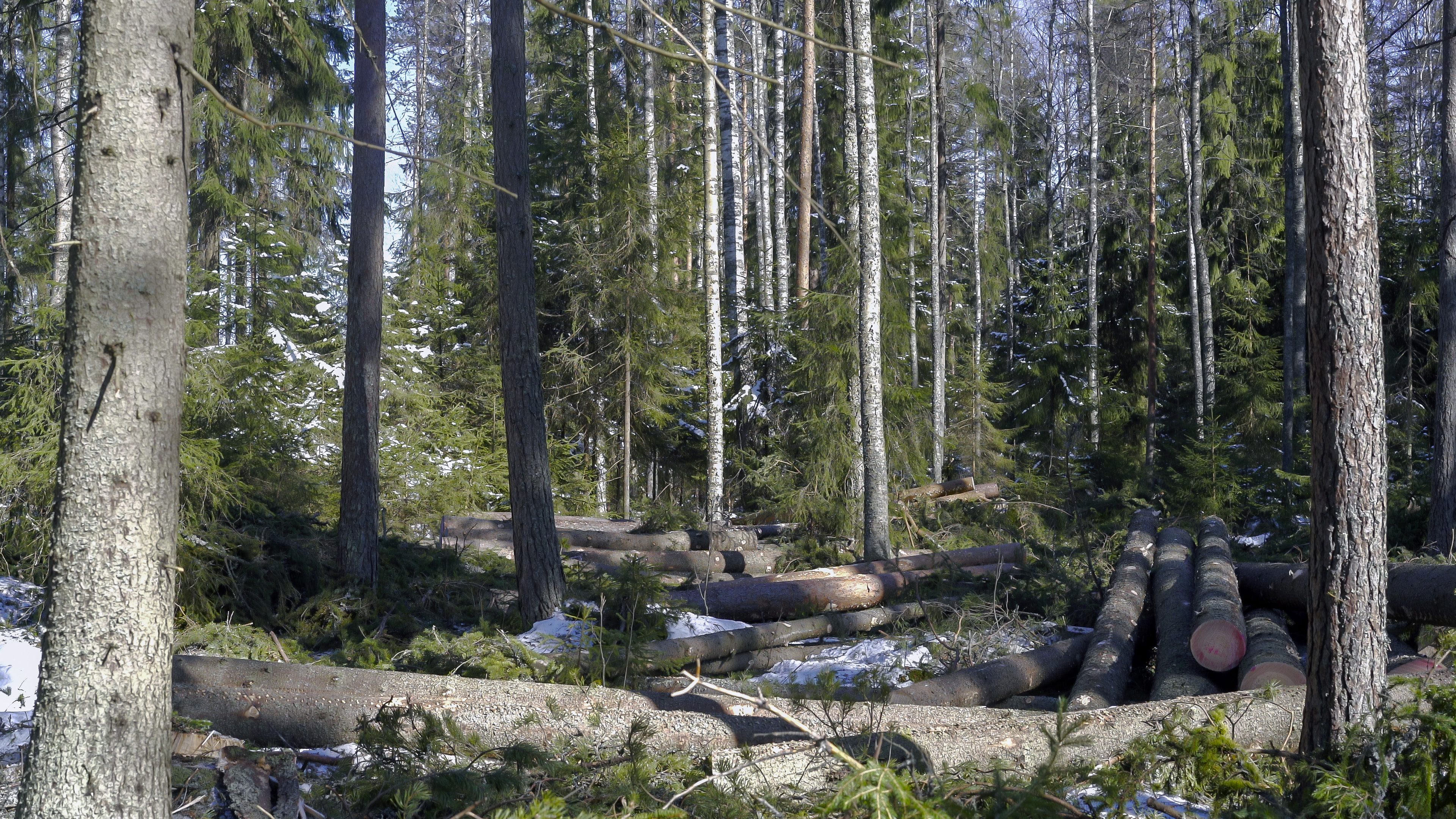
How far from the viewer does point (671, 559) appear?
450 inches

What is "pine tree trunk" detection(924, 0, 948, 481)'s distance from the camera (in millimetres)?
20047

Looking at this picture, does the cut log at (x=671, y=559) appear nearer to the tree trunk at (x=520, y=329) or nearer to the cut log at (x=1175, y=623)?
the tree trunk at (x=520, y=329)

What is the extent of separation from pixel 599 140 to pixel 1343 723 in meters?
17.3

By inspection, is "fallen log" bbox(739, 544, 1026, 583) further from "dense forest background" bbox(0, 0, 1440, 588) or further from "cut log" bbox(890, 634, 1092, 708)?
"cut log" bbox(890, 634, 1092, 708)

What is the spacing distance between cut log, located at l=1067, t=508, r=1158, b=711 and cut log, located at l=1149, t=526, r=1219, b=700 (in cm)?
15

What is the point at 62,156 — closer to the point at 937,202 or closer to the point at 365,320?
the point at 365,320

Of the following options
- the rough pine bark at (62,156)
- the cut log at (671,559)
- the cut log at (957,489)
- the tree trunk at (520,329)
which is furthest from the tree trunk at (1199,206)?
the rough pine bark at (62,156)

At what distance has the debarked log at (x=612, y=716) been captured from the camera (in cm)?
419

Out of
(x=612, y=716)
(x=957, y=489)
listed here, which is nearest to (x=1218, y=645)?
(x=612, y=716)

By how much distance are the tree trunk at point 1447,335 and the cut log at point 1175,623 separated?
2378 millimetres

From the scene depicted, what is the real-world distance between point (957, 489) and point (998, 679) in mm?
10937

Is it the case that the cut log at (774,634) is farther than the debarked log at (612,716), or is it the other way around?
the cut log at (774,634)

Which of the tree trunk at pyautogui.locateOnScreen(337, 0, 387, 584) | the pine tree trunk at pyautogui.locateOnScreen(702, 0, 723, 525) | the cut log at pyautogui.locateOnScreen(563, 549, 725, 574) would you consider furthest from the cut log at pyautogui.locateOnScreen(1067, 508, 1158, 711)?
the pine tree trunk at pyautogui.locateOnScreen(702, 0, 723, 525)

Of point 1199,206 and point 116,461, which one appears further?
point 1199,206
